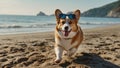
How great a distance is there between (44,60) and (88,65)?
1.00 metres

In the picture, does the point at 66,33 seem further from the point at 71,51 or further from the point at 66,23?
the point at 71,51

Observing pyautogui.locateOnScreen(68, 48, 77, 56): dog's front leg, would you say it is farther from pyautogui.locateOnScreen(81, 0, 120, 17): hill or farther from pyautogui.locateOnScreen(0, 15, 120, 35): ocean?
pyautogui.locateOnScreen(81, 0, 120, 17): hill

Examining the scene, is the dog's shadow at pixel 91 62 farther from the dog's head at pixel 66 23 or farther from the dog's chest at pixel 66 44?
the dog's head at pixel 66 23

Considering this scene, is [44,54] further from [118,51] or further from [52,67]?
[118,51]

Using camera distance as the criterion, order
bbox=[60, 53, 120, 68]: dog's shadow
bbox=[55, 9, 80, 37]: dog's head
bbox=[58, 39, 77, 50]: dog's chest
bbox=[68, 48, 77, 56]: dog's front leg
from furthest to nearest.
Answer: bbox=[68, 48, 77, 56]: dog's front leg
bbox=[60, 53, 120, 68]: dog's shadow
bbox=[58, 39, 77, 50]: dog's chest
bbox=[55, 9, 80, 37]: dog's head

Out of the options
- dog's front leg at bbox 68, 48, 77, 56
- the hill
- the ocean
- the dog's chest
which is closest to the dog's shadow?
dog's front leg at bbox 68, 48, 77, 56

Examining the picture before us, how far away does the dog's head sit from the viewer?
228 inches

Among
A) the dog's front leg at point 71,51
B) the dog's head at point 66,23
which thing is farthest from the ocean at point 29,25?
the dog's head at point 66,23

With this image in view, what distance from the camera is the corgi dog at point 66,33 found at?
19.2 feet

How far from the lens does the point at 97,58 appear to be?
6.79m

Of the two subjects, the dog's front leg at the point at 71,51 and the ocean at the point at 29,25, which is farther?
the ocean at the point at 29,25

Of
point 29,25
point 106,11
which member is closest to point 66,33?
point 29,25

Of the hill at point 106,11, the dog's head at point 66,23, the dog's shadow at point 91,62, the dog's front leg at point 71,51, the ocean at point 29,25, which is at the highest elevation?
the dog's head at point 66,23

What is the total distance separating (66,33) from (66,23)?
0.18 metres
